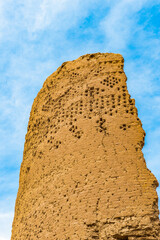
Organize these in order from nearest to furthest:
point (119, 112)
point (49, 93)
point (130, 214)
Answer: point (130, 214), point (119, 112), point (49, 93)

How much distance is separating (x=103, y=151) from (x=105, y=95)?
1208mm

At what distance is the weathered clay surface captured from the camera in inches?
202

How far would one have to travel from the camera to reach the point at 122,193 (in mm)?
5207

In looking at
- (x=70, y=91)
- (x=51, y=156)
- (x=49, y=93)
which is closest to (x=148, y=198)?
(x=51, y=156)

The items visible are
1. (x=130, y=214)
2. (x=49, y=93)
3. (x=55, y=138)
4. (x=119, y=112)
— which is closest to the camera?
(x=130, y=214)

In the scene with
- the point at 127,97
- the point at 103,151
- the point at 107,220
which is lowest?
the point at 107,220

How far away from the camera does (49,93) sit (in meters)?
7.44

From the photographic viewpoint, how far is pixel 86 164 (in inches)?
226

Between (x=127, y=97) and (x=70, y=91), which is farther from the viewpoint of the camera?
(x=70, y=91)

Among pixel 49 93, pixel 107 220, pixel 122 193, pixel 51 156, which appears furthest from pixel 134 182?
pixel 49 93

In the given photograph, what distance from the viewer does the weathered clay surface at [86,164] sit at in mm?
5133

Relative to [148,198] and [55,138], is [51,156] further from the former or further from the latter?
[148,198]

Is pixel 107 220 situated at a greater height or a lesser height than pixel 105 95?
lesser

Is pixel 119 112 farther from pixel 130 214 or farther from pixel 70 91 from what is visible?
pixel 130 214
